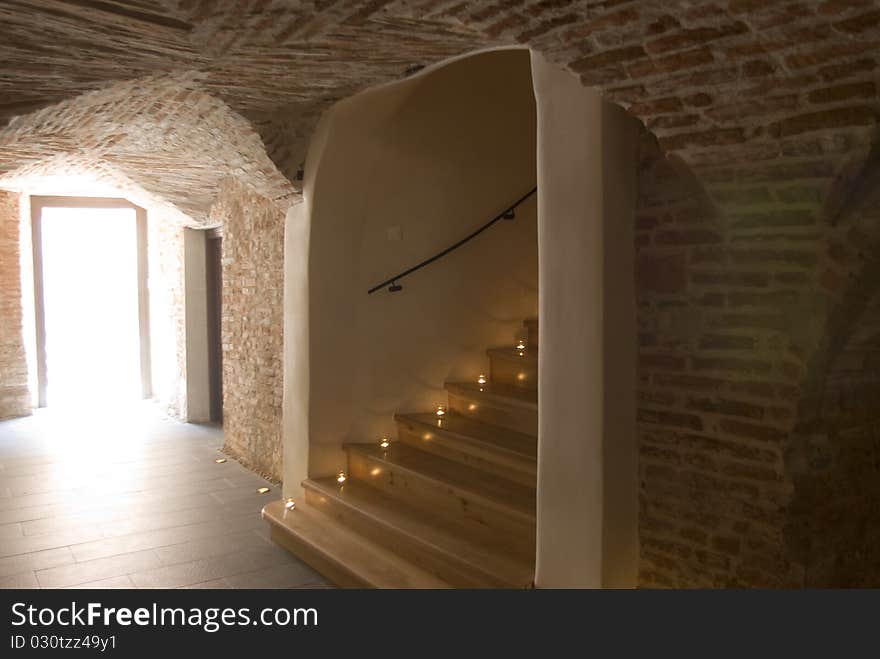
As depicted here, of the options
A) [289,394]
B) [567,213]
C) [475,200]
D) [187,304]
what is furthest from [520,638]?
[187,304]

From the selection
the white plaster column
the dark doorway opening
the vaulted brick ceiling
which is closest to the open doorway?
the dark doorway opening

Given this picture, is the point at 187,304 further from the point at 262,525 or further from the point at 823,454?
the point at 823,454

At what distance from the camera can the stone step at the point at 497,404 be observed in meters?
4.34

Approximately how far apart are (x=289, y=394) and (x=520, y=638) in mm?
2848

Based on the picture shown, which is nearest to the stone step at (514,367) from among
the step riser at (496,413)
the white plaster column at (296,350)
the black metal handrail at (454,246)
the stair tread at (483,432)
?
the step riser at (496,413)

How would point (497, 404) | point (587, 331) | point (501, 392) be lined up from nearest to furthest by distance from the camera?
point (587, 331), point (497, 404), point (501, 392)

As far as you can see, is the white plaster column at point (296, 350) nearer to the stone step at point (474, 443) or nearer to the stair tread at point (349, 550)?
the stair tread at point (349, 550)

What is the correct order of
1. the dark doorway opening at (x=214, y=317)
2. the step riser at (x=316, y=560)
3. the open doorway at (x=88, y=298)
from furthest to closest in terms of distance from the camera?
the open doorway at (x=88, y=298)
the dark doorway opening at (x=214, y=317)
the step riser at (x=316, y=560)

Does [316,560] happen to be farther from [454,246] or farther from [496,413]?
[454,246]

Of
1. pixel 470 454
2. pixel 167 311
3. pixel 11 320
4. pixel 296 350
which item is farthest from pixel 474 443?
pixel 11 320

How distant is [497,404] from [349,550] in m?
1.28

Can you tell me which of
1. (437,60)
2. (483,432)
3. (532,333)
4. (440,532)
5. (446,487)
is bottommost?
→ (440,532)

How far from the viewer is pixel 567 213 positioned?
115 inches

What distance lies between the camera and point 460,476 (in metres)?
4.16
